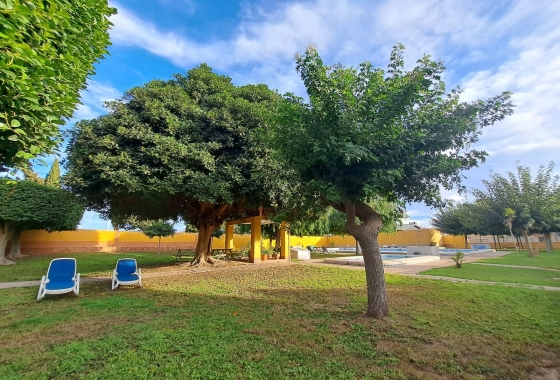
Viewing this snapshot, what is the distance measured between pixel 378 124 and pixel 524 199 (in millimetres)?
22167

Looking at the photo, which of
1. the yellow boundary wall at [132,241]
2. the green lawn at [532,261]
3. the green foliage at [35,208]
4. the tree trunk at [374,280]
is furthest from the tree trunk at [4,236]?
the green lawn at [532,261]

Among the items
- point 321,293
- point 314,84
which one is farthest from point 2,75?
point 321,293

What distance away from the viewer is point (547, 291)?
7547 millimetres

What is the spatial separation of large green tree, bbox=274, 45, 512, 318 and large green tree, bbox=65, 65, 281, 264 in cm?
393

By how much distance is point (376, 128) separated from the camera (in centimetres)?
482

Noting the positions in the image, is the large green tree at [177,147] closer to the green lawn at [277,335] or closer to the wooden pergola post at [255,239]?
the wooden pergola post at [255,239]

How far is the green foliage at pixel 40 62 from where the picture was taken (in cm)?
207

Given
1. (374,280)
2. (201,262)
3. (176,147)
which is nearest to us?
(374,280)

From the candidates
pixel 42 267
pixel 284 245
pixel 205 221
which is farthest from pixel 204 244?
pixel 42 267

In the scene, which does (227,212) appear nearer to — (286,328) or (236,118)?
(236,118)

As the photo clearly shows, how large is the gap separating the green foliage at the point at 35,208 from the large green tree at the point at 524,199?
27865 millimetres

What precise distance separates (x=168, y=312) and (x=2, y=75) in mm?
5018

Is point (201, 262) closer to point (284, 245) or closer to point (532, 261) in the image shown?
point (284, 245)

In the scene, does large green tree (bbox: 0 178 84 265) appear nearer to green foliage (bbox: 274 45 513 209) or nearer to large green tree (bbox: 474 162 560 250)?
green foliage (bbox: 274 45 513 209)
